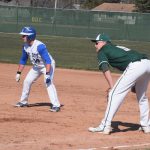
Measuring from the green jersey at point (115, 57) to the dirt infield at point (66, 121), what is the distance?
4.03 feet

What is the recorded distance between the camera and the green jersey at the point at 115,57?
936cm

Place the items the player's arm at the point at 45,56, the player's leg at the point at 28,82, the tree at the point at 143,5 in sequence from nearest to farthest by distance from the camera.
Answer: the player's arm at the point at 45,56, the player's leg at the point at 28,82, the tree at the point at 143,5

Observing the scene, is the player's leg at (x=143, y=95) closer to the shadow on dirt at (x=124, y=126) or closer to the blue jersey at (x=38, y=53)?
the shadow on dirt at (x=124, y=126)

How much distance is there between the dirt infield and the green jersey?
123 cm

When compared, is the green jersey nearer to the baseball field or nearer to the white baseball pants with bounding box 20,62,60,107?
the baseball field

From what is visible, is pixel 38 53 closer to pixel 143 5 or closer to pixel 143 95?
pixel 143 95

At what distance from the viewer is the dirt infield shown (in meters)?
8.88

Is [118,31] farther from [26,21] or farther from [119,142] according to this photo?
[119,142]

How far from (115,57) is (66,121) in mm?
2095

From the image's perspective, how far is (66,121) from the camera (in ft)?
35.8

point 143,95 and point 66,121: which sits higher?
point 143,95

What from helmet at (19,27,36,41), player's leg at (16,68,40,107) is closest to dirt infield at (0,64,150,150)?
player's leg at (16,68,40,107)

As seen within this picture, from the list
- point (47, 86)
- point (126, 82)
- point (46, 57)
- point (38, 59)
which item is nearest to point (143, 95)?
point (126, 82)

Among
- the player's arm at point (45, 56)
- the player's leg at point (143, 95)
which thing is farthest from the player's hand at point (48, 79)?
the player's leg at point (143, 95)
